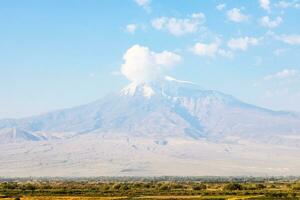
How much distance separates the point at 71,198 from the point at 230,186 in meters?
25.8

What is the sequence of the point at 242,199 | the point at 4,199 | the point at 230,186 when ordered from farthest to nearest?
the point at 230,186 → the point at 4,199 → the point at 242,199

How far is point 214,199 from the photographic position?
59.9 m

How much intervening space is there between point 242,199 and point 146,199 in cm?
968

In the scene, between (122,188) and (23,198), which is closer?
(23,198)

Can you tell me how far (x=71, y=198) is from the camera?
212 feet

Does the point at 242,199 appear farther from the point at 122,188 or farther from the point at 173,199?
the point at 122,188

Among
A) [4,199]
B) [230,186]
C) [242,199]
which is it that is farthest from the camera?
[230,186]

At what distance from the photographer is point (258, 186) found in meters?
85.6

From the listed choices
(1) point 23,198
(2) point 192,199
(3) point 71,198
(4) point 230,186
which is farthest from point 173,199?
(4) point 230,186

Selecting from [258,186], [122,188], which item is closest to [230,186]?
[258,186]

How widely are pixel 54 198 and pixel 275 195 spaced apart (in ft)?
76.8

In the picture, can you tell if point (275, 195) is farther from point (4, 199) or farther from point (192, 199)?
point (4, 199)

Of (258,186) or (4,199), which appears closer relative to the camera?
(4,199)

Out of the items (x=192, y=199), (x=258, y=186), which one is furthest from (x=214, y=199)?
(x=258, y=186)
